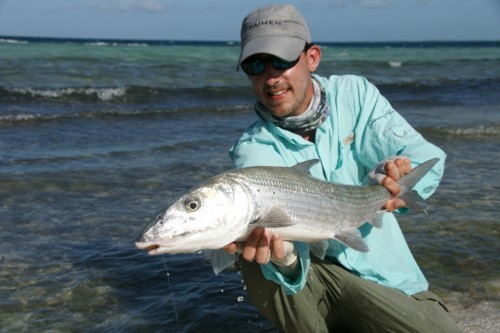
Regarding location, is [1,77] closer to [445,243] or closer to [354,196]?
[445,243]

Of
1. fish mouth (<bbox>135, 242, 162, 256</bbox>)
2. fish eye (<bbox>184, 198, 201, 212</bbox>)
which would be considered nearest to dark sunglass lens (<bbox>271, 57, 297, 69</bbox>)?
fish eye (<bbox>184, 198, 201, 212</bbox>)

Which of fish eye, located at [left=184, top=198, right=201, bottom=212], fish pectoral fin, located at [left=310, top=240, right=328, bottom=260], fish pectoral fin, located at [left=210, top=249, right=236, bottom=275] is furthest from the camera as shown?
fish pectoral fin, located at [left=310, top=240, right=328, bottom=260]

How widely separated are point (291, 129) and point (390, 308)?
123 cm

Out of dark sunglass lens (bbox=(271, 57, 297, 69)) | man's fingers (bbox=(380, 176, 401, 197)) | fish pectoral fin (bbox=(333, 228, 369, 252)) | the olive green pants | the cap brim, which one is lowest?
the olive green pants

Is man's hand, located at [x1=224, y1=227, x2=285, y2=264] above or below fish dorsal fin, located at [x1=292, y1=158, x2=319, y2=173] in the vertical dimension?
below

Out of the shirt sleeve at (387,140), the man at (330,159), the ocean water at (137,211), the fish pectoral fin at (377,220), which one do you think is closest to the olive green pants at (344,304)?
the man at (330,159)

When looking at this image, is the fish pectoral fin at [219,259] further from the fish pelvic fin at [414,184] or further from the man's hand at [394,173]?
the fish pelvic fin at [414,184]

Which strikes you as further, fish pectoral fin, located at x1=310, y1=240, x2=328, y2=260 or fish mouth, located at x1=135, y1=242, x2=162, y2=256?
fish pectoral fin, located at x1=310, y1=240, x2=328, y2=260

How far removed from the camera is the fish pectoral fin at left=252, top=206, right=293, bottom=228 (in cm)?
319

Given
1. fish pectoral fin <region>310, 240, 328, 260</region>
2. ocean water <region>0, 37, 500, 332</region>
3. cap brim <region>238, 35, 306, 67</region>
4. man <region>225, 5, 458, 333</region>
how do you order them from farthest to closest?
ocean water <region>0, 37, 500, 332</region> < man <region>225, 5, 458, 333</region> < cap brim <region>238, 35, 306, 67</region> < fish pectoral fin <region>310, 240, 328, 260</region>

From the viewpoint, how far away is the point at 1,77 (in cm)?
2106

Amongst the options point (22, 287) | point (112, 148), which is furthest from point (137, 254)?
point (112, 148)

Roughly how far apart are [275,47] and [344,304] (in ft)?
5.28

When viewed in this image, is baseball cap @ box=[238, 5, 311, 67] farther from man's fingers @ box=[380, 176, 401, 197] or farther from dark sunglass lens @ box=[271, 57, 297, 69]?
man's fingers @ box=[380, 176, 401, 197]
